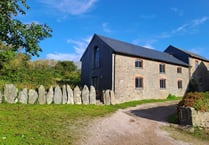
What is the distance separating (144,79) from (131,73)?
97.3 inches

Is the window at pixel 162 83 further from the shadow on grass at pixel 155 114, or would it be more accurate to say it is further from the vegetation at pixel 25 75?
the vegetation at pixel 25 75

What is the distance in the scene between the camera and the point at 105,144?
22.2 ft

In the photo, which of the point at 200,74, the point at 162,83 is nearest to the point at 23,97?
the point at 162,83

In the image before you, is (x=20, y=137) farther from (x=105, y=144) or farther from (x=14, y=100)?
(x=14, y=100)

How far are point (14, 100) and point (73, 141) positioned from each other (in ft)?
26.1

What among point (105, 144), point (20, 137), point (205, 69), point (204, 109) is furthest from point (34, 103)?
point (205, 69)

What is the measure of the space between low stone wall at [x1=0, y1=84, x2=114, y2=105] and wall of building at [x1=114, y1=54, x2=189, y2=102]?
4.03 m

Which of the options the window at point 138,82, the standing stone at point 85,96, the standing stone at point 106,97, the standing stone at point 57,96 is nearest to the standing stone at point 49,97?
the standing stone at point 57,96

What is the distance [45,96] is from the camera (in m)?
14.0

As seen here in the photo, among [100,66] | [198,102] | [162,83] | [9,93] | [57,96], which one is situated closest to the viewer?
[198,102]

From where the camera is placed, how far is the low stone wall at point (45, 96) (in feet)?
41.7

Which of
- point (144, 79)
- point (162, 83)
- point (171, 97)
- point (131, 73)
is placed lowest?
point (171, 97)

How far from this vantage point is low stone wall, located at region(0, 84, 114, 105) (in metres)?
12.7

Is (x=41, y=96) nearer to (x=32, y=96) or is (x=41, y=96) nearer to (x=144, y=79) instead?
(x=32, y=96)
